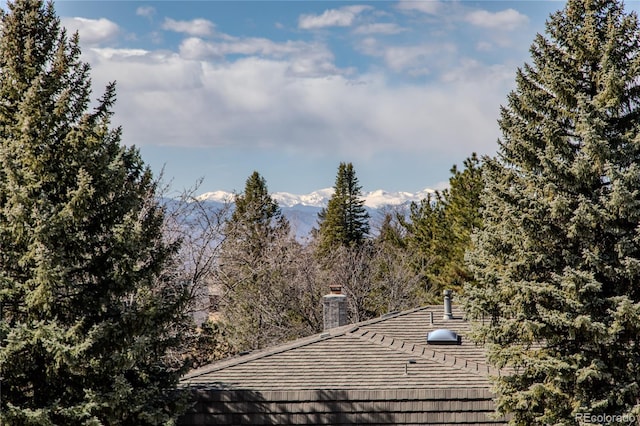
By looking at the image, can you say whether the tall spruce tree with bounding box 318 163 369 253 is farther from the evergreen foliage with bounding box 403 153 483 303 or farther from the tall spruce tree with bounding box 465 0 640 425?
the tall spruce tree with bounding box 465 0 640 425

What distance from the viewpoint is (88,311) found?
9.38 meters

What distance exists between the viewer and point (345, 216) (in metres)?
45.1

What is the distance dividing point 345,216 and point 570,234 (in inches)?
1357

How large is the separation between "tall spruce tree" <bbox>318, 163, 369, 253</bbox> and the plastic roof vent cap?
28804 mm

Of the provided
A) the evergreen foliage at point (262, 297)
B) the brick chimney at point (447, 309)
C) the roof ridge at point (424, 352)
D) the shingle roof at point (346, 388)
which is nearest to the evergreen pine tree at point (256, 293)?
the evergreen foliage at point (262, 297)

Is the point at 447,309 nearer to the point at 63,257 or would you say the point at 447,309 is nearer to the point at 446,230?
the point at 63,257

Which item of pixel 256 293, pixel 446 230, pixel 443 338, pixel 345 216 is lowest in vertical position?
pixel 443 338

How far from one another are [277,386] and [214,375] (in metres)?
1.42

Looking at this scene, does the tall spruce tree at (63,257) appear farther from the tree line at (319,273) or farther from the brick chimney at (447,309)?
the tree line at (319,273)

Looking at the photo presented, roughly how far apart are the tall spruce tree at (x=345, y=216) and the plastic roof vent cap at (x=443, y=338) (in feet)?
94.5

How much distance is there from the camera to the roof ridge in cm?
1250

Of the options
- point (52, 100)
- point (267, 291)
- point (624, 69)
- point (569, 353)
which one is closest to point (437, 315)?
point (569, 353)

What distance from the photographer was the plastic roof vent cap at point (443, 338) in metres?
13.7

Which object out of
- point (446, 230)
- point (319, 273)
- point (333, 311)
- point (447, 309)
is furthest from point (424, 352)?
point (446, 230)
